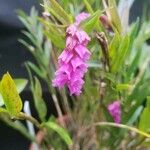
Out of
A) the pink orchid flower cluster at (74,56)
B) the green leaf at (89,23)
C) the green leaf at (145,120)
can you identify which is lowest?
the green leaf at (145,120)

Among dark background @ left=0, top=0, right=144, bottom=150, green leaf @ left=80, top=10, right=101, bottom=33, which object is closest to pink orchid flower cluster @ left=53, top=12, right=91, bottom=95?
green leaf @ left=80, top=10, right=101, bottom=33

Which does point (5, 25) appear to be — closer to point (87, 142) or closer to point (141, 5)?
point (141, 5)

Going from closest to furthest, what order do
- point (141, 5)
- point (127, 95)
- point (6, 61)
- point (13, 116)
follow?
1. point (13, 116)
2. point (127, 95)
3. point (6, 61)
4. point (141, 5)

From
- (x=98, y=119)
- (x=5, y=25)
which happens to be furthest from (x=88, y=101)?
(x=5, y=25)

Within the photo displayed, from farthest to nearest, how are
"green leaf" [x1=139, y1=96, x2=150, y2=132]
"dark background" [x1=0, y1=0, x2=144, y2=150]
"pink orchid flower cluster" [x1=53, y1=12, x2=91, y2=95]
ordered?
"dark background" [x1=0, y1=0, x2=144, y2=150] → "green leaf" [x1=139, y1=96, x2=150, y2=132] → "pink orchid flower cluster" [x1=53, y1=12, x2=91, y2=95]

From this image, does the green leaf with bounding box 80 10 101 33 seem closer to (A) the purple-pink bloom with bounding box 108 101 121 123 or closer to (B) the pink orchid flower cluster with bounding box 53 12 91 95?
(B) the pink orchid flower cluster with bounding box 53 12 91 95

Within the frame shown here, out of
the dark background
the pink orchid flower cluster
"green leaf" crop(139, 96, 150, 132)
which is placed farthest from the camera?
the dark background

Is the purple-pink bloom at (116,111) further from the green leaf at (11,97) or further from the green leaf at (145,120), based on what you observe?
the green leaf at (11,97)

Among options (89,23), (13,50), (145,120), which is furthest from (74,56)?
(13,50)

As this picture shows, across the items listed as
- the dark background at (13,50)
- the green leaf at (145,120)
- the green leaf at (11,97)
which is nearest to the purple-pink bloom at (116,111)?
the green leaf at (145,120)
